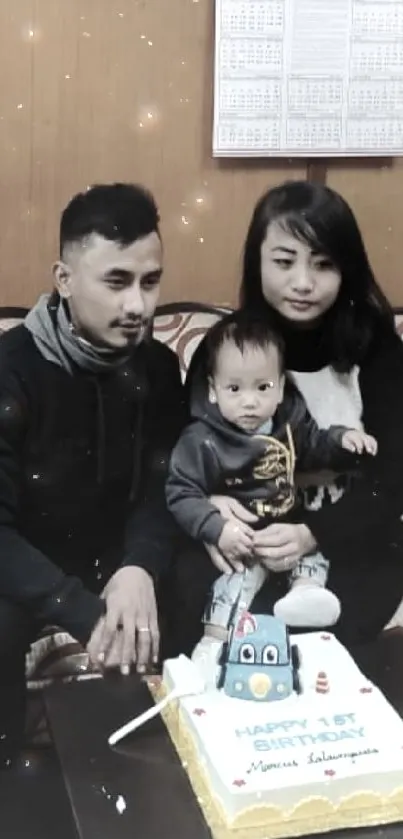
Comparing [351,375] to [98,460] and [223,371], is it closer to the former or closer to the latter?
[223,371]

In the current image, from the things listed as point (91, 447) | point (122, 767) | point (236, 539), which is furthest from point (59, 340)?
point (122, 767)

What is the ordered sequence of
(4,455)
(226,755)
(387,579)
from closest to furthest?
(226,755), (4,455), (387,579)

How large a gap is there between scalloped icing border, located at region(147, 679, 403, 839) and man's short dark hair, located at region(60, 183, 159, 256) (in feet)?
1.49

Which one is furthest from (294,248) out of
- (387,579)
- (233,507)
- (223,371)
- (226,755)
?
(226,755)

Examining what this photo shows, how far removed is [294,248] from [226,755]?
0.46 metres

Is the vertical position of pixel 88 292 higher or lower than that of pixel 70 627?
higher

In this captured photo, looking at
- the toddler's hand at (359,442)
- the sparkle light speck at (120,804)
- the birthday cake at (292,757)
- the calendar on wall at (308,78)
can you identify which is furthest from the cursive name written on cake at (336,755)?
the calendar on wall at (308,78)

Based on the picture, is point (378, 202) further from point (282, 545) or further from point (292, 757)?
point (292, 757)

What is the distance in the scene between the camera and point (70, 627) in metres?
1.01

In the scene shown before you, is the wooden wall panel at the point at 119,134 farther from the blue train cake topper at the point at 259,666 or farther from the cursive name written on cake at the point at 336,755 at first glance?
the cursive name written on cake at the point at 336,755

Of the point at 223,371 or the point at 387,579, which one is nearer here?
the point at 223,371

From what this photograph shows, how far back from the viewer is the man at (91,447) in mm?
977

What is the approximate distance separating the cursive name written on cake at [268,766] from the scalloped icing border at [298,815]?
0.09ft

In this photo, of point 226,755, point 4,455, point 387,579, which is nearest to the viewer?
point 226,755
